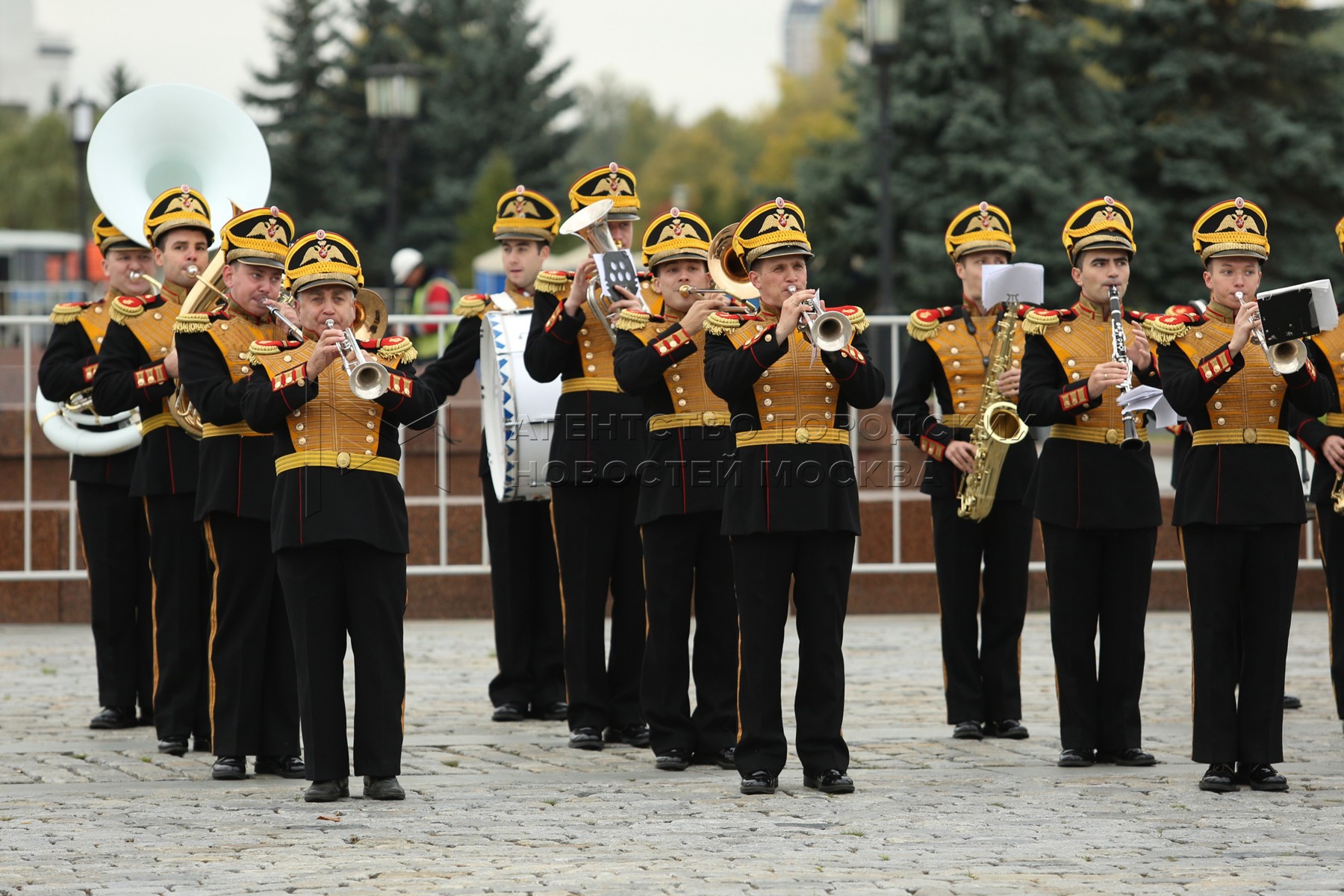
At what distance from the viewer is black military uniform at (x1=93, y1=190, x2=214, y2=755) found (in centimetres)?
893

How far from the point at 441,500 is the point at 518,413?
372cm

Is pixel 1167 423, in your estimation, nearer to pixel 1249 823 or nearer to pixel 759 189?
pixel 1249 823

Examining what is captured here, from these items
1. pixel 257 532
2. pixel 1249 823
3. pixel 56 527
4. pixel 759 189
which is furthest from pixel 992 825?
pixel 759 189

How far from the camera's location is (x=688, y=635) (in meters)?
8.64

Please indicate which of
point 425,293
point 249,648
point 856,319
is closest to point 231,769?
point 249,648

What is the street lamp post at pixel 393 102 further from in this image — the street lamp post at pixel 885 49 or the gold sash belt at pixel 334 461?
the gold sash belt at pixel 334 461

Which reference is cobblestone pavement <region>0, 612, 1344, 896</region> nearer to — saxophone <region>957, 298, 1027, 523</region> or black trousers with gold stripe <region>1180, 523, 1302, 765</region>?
black trousers with gold stripe <region>1180, 523, 1302, 765</region>

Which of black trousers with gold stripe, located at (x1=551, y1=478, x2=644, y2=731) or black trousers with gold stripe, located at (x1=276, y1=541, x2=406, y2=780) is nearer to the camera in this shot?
black trousers with gold stripe, located at (x1=276, y1=541, x2=406, y2=780)

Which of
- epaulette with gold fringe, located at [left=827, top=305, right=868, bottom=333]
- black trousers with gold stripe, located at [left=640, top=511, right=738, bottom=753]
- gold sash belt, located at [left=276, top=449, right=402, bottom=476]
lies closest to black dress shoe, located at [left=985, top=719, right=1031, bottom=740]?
black trousers with gold stripe, located at [left=640, top=511, right=738, bottom=753]

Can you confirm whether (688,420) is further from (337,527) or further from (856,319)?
(337,527)

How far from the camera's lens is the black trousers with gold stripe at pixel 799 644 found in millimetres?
7844

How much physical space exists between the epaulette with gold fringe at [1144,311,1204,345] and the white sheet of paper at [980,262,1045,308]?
908mm

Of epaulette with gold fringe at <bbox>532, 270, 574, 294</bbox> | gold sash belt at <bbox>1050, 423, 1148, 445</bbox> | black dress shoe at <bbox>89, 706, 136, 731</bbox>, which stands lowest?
black dress shoe at <bbox>89, 706, 136, 731</bbox>

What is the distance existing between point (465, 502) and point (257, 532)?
4.95m
